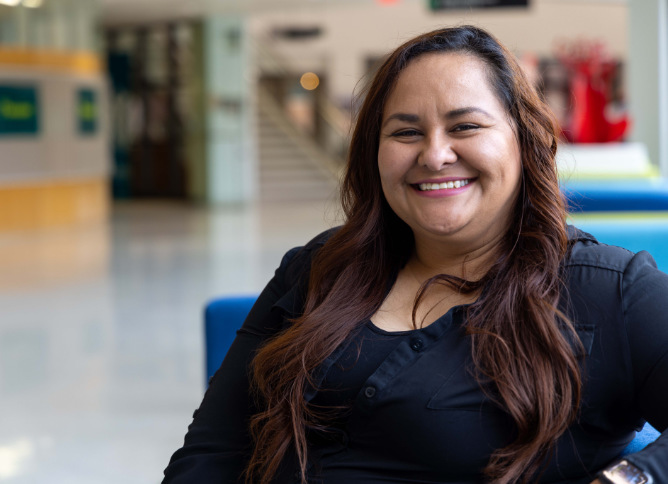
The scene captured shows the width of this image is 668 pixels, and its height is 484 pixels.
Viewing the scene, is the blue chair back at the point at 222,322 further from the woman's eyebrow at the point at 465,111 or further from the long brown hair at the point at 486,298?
the woman's eyebrow at the point at 465,111

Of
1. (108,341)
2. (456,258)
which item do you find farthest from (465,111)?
(108,341)

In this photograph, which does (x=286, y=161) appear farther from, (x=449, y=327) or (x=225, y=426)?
(x=449, y=327)

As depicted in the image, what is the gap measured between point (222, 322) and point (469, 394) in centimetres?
84

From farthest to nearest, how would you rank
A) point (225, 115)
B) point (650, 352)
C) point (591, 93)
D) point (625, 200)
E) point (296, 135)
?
point (296, 135) → point (225, 115) → point (591, 93) → point (625, 200) → point (650, 352)

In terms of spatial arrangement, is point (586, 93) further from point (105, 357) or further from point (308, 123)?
point (308, 123)

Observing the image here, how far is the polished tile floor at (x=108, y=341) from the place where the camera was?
3.19 m

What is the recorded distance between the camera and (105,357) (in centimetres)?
446

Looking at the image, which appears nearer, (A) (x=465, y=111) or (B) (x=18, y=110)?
(A) (x=465, y=111)

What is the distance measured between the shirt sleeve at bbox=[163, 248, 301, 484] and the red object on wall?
15.3 feet

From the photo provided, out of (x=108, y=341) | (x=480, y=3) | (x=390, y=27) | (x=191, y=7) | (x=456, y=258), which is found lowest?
(x=108, y=341)

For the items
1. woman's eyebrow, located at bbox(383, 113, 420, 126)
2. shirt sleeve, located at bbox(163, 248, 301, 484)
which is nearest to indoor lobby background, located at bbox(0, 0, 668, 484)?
woman's eyebrow, located at bbox(383, 113, 420, 126)

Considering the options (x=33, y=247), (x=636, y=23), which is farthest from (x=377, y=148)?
(x=33, y=247)

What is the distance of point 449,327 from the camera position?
1322 mm

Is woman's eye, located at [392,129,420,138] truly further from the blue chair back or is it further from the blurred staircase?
the blurred staircase
